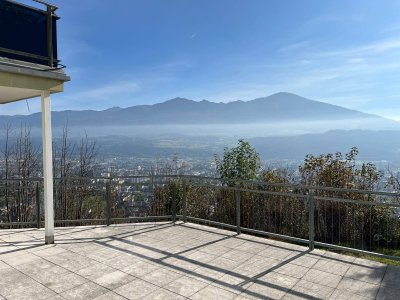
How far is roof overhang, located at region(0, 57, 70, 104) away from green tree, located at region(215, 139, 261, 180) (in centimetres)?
541

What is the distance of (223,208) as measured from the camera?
9.00 metres

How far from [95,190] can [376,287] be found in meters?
7.03

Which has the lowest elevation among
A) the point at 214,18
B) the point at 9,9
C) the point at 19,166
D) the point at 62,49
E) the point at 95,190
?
the point at 95,190

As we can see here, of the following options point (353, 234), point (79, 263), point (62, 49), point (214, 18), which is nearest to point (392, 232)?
point (353, 234)

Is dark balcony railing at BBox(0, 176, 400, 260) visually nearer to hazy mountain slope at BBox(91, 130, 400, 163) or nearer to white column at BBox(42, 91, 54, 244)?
white column at BBox(42, 91, 54, 244)

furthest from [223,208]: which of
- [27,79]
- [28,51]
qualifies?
[28,51]

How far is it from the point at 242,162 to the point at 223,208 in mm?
1842

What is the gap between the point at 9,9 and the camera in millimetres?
5766

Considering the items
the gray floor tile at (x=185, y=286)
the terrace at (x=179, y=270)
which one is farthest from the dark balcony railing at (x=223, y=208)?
the gray floor tile at (x=185, y=286)

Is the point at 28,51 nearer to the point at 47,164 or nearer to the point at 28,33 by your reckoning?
the point at 28,33

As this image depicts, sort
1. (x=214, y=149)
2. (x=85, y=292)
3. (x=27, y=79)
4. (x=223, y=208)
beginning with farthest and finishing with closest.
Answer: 1. (x=214, y=149)
2. (x=223, y=208)
3. (x=27, y=79)
4. (x=85, y=292)

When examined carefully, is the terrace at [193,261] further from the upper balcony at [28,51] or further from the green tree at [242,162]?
the upper balcony at [28,51]

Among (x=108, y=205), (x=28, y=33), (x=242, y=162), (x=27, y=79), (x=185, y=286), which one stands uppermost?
(x=28, y=33)

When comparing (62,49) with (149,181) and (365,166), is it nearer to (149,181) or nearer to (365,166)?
(149,181)
